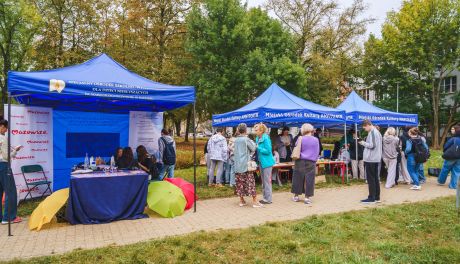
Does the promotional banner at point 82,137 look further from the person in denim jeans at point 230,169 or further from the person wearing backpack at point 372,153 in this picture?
the person wearing backpack at point 372,153

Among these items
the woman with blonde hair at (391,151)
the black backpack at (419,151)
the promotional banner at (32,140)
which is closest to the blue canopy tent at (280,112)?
the woman with blonde hair at (391,151)

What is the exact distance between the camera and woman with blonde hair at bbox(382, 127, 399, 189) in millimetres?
10078

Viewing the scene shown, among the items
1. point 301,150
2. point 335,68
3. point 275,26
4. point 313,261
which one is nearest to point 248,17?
point 275,26

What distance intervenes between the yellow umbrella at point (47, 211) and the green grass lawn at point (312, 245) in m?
1.56

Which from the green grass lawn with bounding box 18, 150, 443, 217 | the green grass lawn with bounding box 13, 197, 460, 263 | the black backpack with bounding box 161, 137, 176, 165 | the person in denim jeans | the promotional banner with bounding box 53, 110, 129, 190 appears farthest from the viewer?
the person in denim jeans

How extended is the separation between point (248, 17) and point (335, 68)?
9.05 meters

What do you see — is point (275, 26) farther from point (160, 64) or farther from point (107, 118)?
point (107, 118)

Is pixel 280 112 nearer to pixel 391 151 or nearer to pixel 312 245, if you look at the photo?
pixel 391 151

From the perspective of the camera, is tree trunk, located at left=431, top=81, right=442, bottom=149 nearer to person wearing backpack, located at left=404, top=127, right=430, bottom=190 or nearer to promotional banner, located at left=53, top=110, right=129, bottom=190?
person wearing backpack, located at left=404, top=127, right=430, bottom=190

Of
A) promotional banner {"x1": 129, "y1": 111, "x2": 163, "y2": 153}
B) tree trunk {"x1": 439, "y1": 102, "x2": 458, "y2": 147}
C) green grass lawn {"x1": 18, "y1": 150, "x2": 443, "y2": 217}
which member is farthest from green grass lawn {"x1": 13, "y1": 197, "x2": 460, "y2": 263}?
tree trunk {"x1": 439, "y1": 102, "x2": 458, "y2": 147}

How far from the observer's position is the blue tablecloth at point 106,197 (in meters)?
6.26

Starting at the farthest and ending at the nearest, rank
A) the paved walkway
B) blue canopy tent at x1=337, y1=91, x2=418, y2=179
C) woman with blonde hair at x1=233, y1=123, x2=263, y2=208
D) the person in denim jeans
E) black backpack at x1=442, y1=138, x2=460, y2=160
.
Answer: blue canopy tent at x1=337, y1=91, x2=418, y2=179, the person in denim jeans, black backpack at x1=442, y1=138, x2=460, y2=160, woman with blonde hair at x1=233, y1=123, x2=263, y2=208, the paved walkway

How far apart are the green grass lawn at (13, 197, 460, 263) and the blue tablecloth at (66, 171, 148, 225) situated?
1569mm

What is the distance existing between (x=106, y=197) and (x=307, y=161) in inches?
171
